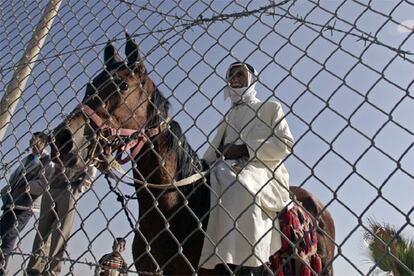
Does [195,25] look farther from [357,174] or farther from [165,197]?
[165,197]

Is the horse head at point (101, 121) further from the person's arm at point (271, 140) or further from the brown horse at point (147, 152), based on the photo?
the person's arm at point (271, 140)

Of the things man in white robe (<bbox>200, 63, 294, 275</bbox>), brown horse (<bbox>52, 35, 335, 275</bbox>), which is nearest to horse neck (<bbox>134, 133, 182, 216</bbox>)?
brown horse (<bbox>52, 35, 335, 275</bbox>)

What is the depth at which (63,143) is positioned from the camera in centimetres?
257

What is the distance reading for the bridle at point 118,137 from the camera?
2734mm

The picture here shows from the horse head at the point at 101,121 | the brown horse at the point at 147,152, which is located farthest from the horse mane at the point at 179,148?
the horse head at the point at 101,121

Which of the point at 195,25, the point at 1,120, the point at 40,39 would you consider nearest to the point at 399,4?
the point at 195,25

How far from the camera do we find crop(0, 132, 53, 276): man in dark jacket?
2756 mm

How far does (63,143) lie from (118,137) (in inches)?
14.3

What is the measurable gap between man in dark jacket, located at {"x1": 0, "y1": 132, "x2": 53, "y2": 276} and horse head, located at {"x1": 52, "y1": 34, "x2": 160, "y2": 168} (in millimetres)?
172

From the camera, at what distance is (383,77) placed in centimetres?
158

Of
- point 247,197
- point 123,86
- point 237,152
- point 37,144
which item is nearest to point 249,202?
point 247,197

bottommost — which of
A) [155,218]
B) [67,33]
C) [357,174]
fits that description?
[155,218]

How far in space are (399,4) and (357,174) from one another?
717 mm

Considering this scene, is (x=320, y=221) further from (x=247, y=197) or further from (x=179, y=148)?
(x=179, y=148)
